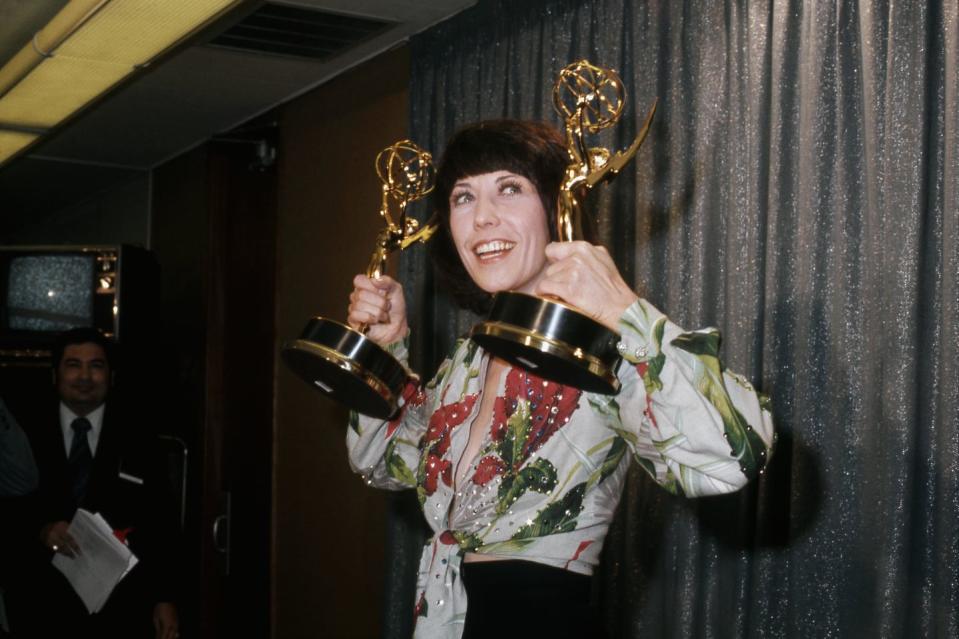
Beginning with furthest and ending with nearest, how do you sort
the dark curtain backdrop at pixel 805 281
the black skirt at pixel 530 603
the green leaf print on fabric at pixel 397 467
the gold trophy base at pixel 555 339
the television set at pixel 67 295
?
the television set at pixel 67 295 < the green leaf print on fabric at pixel 397 467 < the dark curtain backdrop at pixel 805 281 < the black skirt at pixel 530 603 < the gold trophy base at pixel 555 339

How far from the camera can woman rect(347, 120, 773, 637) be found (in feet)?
4.21

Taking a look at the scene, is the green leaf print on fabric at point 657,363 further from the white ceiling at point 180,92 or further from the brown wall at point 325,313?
the brown wall at point 325,313

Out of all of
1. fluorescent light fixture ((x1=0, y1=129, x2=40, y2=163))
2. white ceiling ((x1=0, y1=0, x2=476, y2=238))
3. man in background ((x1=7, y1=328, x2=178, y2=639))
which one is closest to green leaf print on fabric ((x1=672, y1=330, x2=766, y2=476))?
white ceiling ((x1=0, y1=0, x2=476, y2=238))

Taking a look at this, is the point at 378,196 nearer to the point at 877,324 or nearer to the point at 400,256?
the point at 400,256

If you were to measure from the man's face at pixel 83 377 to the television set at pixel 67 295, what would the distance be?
0.56 meters

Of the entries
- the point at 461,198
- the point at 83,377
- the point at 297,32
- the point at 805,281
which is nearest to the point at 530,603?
the point at 461,198

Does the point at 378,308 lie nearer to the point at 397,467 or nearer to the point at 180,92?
the point at 397,467

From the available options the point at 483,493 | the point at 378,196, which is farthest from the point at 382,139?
the point at 483,493

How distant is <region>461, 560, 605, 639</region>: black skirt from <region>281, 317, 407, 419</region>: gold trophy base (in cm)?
30

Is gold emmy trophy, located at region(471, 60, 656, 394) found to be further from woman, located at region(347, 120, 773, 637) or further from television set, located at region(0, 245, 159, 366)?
television set, located at region(0, 245, 159, 366)

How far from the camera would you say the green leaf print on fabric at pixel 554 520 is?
4.84ft

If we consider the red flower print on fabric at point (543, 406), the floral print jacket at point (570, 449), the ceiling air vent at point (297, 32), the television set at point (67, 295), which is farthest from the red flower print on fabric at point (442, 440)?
the television set at point (67, 295)

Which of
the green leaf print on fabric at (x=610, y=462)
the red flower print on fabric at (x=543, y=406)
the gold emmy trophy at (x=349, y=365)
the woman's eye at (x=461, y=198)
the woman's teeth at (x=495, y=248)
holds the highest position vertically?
the woman's eye at (x=461, y=198)

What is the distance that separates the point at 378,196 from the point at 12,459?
1.39 meters
